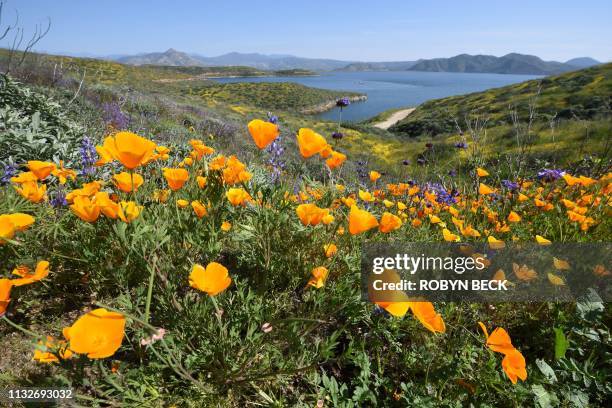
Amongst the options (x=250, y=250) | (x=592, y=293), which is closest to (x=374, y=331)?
(x=250, y=250)

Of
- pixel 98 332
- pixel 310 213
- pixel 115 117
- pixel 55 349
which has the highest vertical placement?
pixel 115 117

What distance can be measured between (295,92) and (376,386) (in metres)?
74.1

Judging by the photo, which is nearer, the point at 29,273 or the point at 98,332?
the point at 98,332

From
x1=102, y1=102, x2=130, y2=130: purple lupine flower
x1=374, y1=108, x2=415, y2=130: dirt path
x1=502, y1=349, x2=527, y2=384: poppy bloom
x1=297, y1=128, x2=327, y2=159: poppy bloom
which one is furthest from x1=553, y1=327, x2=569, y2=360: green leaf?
x1=374, y1=108, x2=415, y2=130: dirt path

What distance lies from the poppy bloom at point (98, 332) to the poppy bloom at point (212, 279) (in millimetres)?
259

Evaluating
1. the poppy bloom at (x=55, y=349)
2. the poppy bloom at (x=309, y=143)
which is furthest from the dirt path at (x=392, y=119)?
the poppy bloom at (x=55, y=349)

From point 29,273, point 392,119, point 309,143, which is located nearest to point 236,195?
point 309,143

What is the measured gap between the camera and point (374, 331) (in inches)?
66.9

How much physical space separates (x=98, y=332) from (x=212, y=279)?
34 cm

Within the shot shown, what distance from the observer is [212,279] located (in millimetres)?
1117

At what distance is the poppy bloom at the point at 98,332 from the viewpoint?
857 mm

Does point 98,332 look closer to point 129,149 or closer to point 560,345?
point 129,149

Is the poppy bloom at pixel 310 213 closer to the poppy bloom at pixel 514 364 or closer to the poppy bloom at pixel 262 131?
the poppy bloom at pixel 262 131

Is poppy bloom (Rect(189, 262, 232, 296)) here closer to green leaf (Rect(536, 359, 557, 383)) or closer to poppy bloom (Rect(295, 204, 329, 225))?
poppy bloom (Rect(295, 204, 329, 225))
